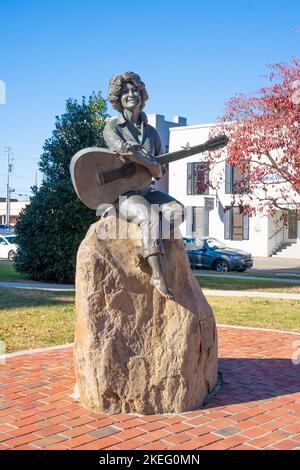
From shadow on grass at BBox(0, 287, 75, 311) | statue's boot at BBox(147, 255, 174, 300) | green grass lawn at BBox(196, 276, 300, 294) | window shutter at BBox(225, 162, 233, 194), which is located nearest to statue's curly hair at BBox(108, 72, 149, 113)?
statue's boot at BBox(147, 255, 174, 300)

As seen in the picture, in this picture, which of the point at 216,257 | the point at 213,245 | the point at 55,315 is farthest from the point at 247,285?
the point at 55,315

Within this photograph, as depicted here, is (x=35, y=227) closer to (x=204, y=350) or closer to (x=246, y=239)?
(x=204, y=350)

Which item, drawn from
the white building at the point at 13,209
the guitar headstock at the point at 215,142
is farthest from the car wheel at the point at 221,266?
the white building at the point at 13,209

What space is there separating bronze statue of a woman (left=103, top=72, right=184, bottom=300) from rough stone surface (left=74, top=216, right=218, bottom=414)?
0.21 metres

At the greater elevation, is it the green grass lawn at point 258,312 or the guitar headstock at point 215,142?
the guitar headstock at point 215,142

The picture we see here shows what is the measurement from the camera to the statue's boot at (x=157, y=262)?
4.65 meters

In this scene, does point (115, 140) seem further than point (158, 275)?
Yes

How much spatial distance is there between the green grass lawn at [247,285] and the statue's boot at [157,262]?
9.32 metres

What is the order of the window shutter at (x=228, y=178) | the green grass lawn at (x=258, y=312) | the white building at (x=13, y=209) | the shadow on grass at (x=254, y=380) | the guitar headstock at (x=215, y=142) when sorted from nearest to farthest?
the shadow on grass at (x=254, y=380) < the guitar headstock at (x=215, y=142) < the green grass lawn at (x=258, y=312) < the window shutter at (x=228, y=178) < the white building at (x=13, y=209)

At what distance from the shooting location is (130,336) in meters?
4.72

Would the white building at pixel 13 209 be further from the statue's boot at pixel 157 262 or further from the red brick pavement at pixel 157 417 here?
the statue's boot at pixel 157 262

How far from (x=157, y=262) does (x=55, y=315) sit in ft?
16.7

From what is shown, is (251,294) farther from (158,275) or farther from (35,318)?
(158,275)
